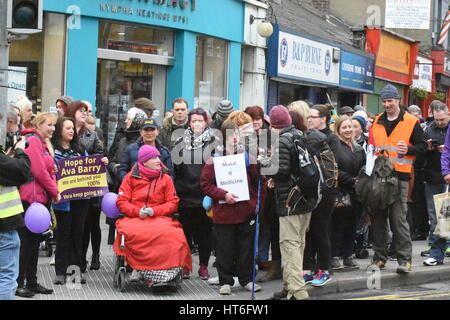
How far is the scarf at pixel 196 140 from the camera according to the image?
990cm

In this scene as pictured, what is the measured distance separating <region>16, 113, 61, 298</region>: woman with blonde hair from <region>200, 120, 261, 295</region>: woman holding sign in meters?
1.64

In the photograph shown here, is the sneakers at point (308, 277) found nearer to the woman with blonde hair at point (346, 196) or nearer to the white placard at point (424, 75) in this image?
the woman with blonde hair at point (346, 196)

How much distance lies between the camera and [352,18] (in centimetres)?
3391

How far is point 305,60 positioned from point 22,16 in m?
14.9

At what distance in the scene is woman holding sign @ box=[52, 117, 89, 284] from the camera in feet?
30.5

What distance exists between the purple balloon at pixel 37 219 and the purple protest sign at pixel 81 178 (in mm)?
886

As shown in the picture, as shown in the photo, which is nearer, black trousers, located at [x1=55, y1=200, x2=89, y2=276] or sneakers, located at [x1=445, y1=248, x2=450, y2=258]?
black trousers, located at [x1=55, y1=200, x2=89, y2=276]

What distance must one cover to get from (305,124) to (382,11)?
25680 millimetres

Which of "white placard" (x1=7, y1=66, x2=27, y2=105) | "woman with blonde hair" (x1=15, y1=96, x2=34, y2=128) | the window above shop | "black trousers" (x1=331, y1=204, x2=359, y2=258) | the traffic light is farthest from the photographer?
the window above shop

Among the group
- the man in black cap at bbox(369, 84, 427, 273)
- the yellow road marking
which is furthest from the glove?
the man in black cap at bbox(369, 84, 427, 273)

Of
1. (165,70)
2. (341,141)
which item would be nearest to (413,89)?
(165,70)

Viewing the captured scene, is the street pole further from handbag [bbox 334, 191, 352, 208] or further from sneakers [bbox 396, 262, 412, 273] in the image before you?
sneakers [bbox 396, 262, 412, 273]
